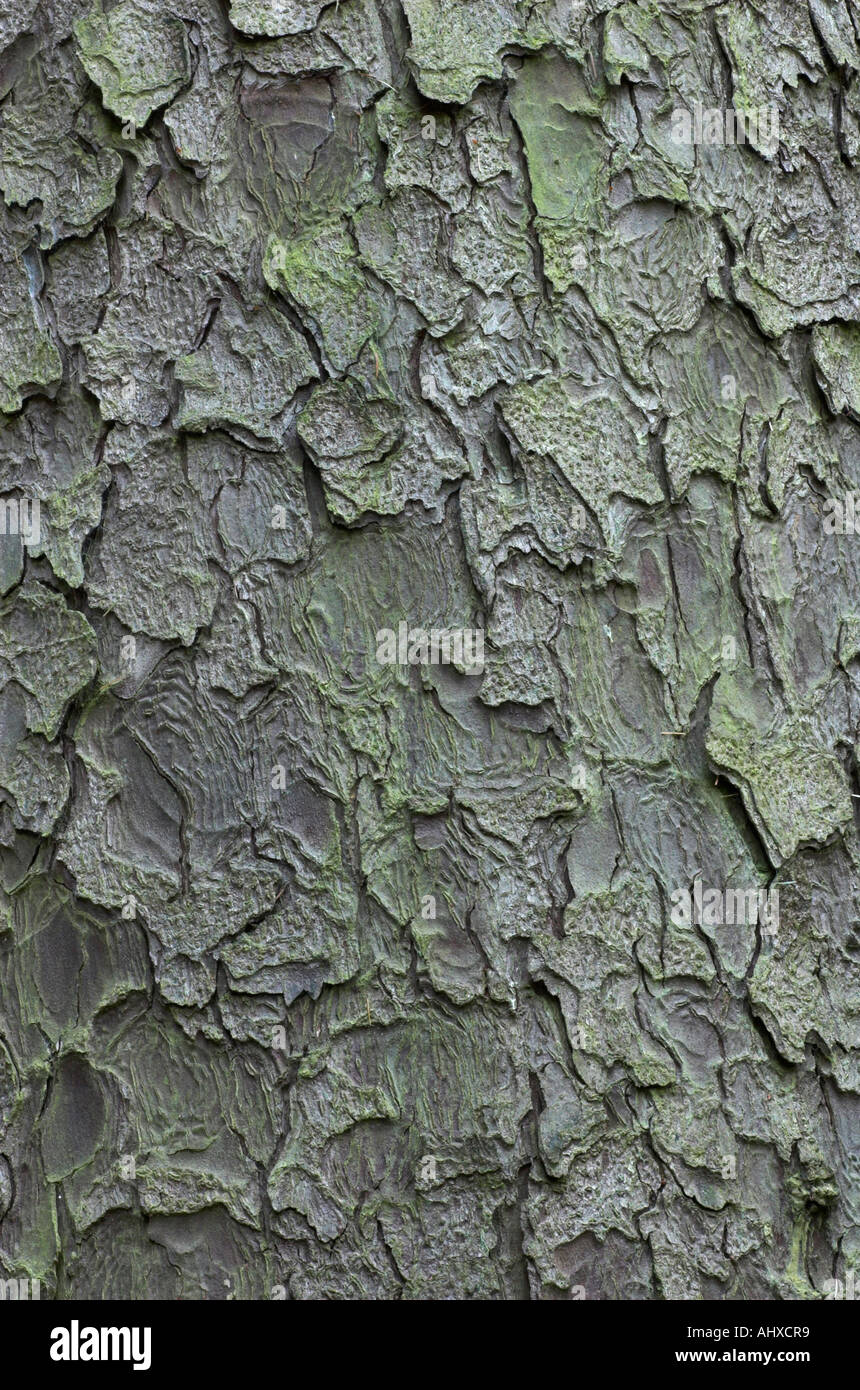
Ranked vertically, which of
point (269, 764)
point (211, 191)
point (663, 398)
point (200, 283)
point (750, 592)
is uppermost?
point (211, 191)

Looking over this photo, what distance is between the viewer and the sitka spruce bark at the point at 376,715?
4.45ft

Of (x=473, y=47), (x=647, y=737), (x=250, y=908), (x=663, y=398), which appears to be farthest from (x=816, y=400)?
(x=250, y=908)

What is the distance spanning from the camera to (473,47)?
4.51 feet

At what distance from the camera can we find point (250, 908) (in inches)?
53.4

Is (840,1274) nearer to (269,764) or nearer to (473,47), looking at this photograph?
(269,764)

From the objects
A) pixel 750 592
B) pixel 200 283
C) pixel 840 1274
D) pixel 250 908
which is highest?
pixel 200 283

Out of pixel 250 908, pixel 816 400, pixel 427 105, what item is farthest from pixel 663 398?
pixel 250 908

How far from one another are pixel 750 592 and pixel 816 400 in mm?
294

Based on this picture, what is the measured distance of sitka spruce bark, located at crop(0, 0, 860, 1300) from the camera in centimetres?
136

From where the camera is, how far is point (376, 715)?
4.48ft

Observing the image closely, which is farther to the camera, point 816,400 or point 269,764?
point 816,400
